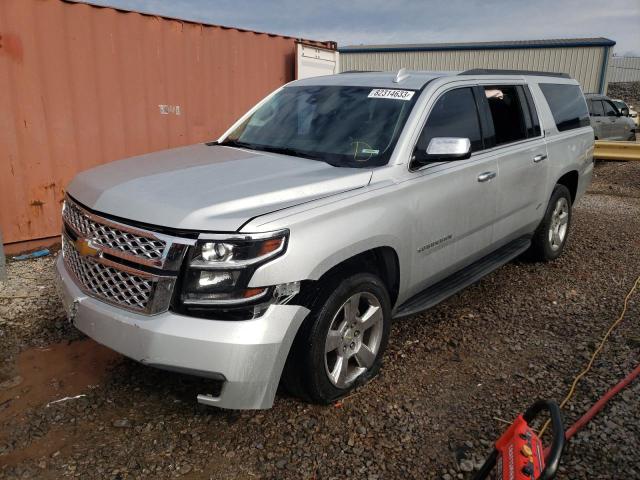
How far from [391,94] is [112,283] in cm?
214

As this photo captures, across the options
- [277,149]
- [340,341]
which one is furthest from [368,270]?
[277,149]

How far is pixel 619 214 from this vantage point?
8.12 metres

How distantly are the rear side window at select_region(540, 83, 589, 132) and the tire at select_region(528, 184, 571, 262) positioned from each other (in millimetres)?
649

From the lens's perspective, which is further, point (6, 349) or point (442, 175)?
point (6, 349)

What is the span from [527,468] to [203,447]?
64.6 inches

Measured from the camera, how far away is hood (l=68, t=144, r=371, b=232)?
2.44 meters

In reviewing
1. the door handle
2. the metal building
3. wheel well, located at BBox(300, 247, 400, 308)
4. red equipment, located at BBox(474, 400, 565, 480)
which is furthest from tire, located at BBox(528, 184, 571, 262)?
the metal building

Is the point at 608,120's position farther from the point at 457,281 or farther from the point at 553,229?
the point at 457,281

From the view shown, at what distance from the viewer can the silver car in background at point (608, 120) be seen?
→ 47.6 ft

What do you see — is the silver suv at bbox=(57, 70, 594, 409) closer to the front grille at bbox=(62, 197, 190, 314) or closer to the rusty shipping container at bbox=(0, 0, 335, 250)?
the front grille at bbox=(62, 197, 190, 314)

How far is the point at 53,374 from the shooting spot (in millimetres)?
3387

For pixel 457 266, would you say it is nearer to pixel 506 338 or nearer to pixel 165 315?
pixel 506 338

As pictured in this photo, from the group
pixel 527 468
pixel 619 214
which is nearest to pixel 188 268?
pixel 527 468

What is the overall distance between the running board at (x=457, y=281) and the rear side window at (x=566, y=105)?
4.36ft
